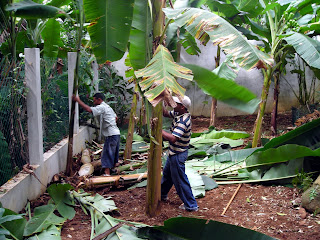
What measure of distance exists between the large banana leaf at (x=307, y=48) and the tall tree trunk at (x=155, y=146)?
293 centimetres

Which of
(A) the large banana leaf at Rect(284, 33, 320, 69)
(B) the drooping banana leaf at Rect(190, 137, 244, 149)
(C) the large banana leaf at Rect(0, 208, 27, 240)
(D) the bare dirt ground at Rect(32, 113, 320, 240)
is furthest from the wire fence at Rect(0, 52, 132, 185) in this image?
(A) the large banana leaf at Rect(284, 33, 320, 69)

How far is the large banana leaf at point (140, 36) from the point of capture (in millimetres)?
4551

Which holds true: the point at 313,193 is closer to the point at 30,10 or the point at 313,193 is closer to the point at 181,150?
the point at 181,150

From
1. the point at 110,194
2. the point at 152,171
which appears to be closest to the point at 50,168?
the point at 110,194

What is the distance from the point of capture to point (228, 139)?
882 centimetres

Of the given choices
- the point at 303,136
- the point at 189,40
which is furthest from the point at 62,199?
the point at 303,136

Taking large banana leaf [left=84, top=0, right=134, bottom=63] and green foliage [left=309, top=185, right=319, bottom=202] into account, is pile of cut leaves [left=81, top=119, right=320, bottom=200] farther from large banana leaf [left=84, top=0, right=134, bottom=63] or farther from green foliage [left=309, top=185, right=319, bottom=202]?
large banana leaf [left=84, top=0, right=134, bottom=63]

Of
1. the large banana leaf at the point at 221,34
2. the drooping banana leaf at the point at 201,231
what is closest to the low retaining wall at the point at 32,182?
the drooping banana leaf at the point at 201,231

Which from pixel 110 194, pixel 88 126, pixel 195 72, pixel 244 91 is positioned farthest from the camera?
pixel 88 126

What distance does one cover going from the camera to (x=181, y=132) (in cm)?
512

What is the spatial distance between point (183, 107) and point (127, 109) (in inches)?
283

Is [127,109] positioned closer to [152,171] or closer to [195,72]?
[152,171]

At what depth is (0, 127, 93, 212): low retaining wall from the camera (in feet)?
15.3

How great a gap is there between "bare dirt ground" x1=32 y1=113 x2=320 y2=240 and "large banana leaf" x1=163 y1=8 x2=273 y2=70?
2.16 m
